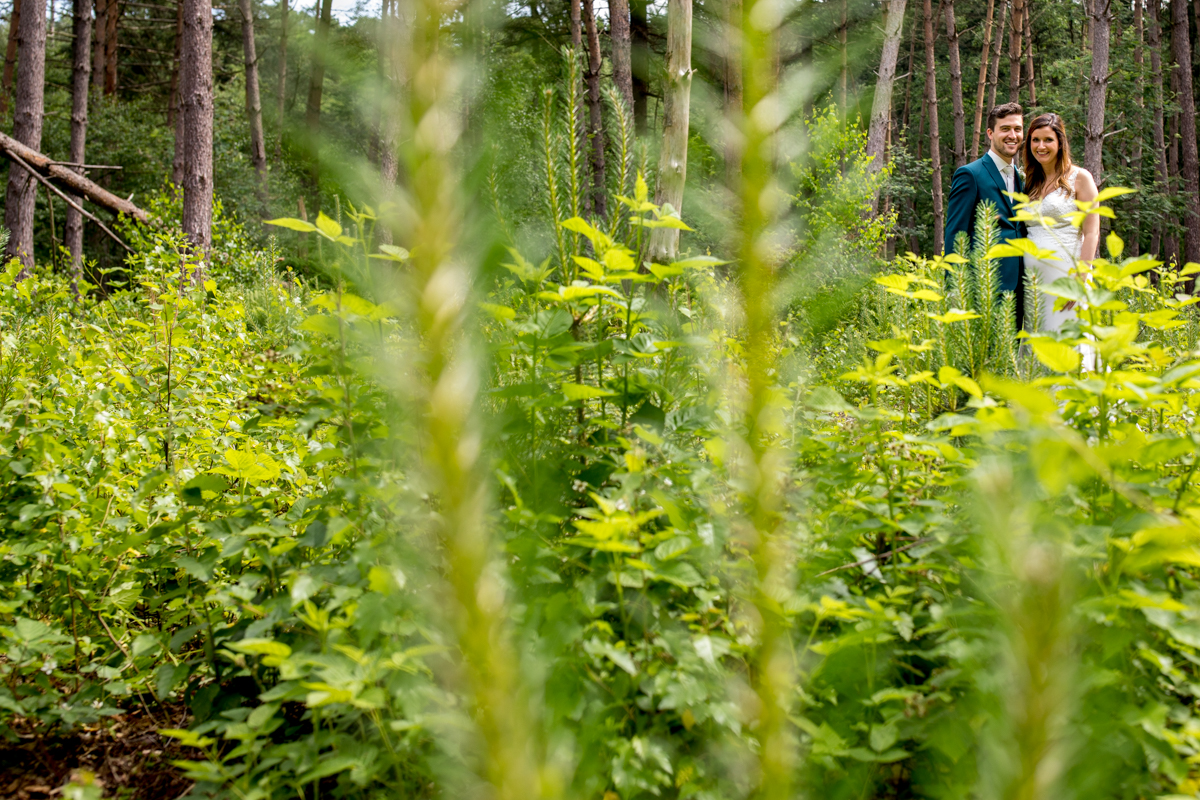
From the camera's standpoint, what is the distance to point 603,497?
4.75ft

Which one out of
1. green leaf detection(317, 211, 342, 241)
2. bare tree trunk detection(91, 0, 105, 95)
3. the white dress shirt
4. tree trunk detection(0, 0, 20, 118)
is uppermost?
bare tree trunk detection(91, 0, 105, 95)

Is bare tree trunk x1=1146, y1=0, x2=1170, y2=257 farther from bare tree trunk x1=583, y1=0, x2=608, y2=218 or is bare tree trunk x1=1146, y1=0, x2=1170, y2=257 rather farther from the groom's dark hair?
the groom's dark hair

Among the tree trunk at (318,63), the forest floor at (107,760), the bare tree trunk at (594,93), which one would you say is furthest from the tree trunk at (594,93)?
the tree trunk at (318,63)

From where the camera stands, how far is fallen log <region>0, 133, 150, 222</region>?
6332mm

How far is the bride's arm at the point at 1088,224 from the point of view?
3.78 m

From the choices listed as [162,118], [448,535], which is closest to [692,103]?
[448,535]

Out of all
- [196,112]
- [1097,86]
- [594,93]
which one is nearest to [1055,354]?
[196,112]

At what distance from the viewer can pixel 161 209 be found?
768cm

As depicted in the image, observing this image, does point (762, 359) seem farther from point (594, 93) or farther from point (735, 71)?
point (594, 93)

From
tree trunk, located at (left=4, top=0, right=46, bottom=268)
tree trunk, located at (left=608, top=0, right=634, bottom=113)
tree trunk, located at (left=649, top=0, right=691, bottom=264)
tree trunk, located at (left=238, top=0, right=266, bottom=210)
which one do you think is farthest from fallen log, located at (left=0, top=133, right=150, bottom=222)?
tree trunk, located at (left=238, top=0, right=266, bottom=210)

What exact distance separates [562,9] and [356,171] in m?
19.8

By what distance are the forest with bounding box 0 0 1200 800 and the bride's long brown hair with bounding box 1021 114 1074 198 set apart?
2.02m

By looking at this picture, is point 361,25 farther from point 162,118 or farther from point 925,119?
point 925,119

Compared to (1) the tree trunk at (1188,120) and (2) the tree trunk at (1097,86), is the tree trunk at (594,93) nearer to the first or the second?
(2) the tree trunk at (1097,86)
